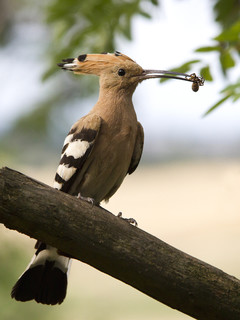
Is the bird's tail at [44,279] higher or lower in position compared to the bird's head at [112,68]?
lower

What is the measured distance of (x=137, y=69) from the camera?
2506 millimetres

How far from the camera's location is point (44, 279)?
7.39ft

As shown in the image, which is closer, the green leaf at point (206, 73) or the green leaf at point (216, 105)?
the green leaf at point (216, 105)

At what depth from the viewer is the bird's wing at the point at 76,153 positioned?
2287 millimetres

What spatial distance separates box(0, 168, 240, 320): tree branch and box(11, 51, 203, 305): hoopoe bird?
460mm

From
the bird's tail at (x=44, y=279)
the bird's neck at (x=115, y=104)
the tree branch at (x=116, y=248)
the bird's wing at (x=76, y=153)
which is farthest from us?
the bird's neck at (x=115, y=104)

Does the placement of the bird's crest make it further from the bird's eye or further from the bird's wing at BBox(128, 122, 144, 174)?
the bird's wing at BBox(128, 122, 144, 174)

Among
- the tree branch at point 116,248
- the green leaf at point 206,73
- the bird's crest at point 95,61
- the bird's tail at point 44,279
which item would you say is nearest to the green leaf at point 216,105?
the green leaf at point 206,73

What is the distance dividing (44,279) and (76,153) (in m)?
0.48

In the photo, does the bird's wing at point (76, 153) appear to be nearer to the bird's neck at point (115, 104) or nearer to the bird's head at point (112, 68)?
the bird's neck at point (115, 104)

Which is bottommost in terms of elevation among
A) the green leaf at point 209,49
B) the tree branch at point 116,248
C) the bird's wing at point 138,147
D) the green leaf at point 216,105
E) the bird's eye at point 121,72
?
the tree branch at point 116,248

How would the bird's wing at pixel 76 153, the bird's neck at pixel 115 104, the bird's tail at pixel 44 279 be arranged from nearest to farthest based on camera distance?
1. the bird's tail at pixel 44 279
2. the bird's wing at pixel 76 153
3. the bird's neck at pixel 115 104

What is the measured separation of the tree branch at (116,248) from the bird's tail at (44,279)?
0.49m

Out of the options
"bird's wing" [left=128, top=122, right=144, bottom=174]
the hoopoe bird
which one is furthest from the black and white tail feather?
"bird's wing" [left=128, top=122, right=144, bottom=174]
